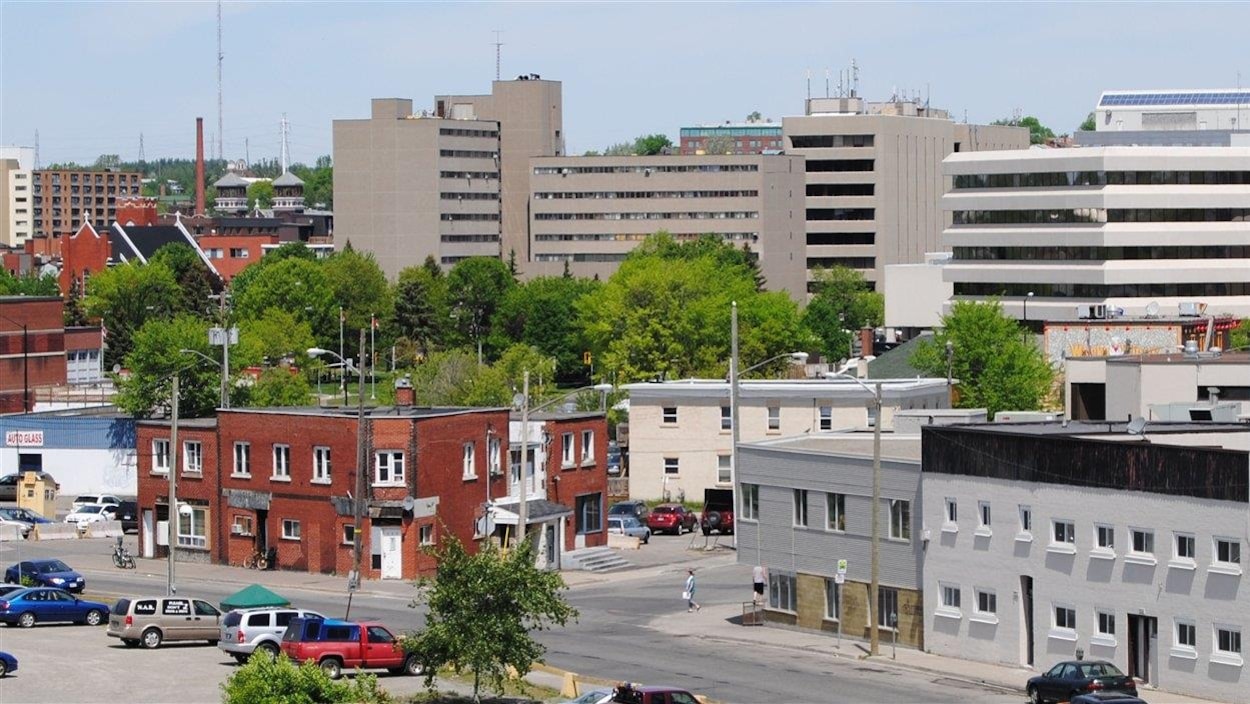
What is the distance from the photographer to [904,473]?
63.9m

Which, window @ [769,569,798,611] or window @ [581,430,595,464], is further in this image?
window @ [581,430,595,464]

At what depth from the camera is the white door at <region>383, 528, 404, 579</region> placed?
7731 centimetres

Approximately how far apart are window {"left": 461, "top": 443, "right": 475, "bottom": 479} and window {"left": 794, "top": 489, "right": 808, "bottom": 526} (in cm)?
1572

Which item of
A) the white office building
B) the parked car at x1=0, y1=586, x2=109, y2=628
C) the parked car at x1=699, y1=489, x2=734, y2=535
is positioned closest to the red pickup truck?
the parked car at x1=0, y1=586, x2=109, y2=628

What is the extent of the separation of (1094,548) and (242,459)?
36.6m

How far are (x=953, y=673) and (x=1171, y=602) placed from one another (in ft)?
22.3

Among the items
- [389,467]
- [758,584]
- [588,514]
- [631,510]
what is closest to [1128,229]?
[631,510]

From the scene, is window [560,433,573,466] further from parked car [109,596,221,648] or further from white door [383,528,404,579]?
parked car [109,596,221,648]

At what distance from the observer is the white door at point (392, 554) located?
254ft

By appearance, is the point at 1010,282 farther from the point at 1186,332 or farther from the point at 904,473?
the point at 904,473

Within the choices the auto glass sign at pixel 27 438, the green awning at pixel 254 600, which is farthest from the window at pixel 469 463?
the auto glass sign at pixel 27 438

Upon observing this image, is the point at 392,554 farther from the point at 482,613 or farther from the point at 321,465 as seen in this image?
the point at 482,613

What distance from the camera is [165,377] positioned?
116 m

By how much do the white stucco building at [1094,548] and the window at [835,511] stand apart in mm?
4241
